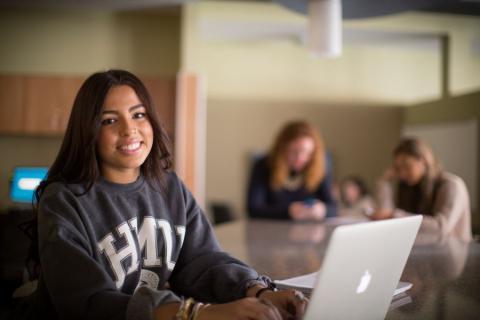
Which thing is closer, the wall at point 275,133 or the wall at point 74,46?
the wall at point 74,46

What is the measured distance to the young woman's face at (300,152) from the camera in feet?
10.7

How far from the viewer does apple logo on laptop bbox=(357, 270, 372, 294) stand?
0.99 meters

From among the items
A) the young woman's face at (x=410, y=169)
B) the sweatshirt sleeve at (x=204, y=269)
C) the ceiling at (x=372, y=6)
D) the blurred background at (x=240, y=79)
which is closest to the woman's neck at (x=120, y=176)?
the sweatshirt sleeve at (x=204, y=269)

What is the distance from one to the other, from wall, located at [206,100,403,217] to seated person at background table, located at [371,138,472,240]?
367cm

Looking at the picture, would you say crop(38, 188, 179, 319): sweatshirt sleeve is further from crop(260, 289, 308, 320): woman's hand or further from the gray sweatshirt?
crop(260, 289, 308, 320): woman's hand

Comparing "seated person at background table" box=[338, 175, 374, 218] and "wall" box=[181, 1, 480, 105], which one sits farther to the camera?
"wall" box=[181, 1, 480, 105]

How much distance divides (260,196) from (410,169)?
0.90m

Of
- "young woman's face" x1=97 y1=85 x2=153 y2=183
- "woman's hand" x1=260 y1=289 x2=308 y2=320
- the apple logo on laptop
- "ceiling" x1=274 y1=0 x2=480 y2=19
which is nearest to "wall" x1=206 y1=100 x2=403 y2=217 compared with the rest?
"ceiling" x1=274 y1=0 x2=480 y2=19

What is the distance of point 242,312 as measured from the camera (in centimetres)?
96

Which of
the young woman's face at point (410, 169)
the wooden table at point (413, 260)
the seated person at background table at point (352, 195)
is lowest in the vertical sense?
the seated person at background table at point (352, 195)

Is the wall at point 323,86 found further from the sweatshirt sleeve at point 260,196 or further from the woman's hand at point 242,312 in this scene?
the woman's hand at point 242,312

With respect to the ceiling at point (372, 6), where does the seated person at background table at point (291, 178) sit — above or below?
below

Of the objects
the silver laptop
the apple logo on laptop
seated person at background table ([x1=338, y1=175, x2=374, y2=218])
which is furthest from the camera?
seated person at background table ([x1=338, y1=175, x2=374, y2=218])

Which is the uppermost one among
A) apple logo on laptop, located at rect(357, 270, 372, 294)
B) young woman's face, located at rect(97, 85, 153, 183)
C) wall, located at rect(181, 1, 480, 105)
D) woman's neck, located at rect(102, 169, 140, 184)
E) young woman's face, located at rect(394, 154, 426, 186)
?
wall, located at rect(181, 1, 480, 105)
